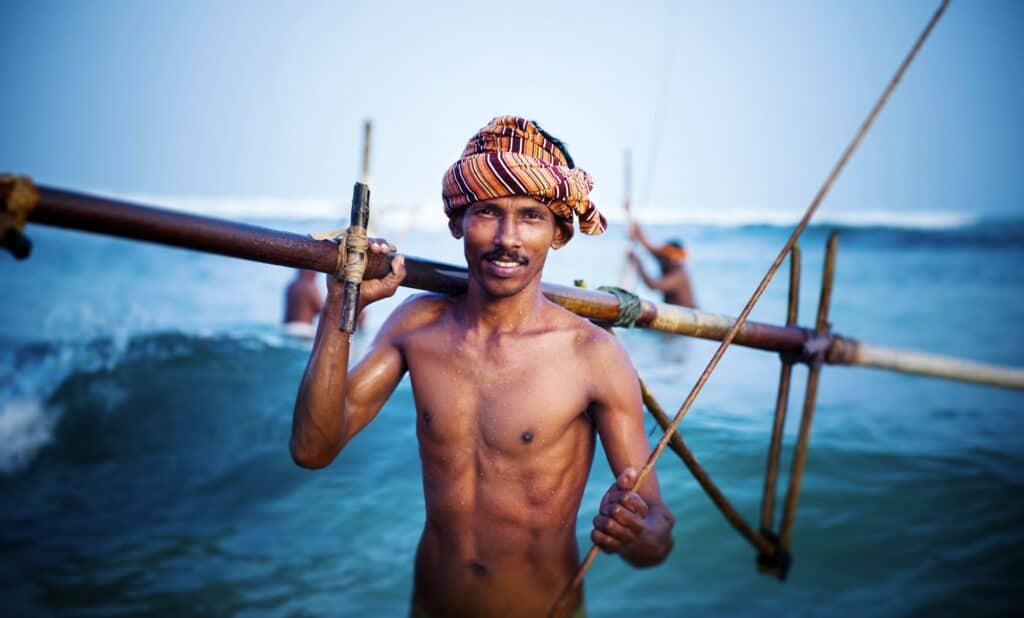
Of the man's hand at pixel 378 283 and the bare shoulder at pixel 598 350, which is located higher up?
the man's hand at pixel 378 283

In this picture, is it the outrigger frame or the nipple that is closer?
the outrigger frame

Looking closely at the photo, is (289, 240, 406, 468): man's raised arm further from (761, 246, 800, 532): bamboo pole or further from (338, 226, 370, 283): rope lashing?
(761, 246, 800, 532): bamboo pole

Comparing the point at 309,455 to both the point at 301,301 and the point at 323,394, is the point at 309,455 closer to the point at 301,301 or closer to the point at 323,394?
the point at 323,394

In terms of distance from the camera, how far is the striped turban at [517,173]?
1.96m

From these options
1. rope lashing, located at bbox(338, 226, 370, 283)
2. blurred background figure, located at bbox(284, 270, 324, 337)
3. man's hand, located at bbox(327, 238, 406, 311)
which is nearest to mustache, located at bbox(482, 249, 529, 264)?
man's hand, located at bbox(327, 238, 406, 311)

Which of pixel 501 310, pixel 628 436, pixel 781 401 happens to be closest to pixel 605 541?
pixel 628 436

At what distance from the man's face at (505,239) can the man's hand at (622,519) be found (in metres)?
0.67

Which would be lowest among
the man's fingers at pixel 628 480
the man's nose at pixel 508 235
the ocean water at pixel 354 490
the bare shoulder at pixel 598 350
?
the ocean water at pixel 354 490

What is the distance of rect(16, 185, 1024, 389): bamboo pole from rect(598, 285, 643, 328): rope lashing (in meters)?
0.02

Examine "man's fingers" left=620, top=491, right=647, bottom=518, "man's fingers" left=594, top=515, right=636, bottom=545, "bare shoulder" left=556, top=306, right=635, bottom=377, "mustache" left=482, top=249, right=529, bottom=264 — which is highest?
"mustache" left=482, top=249, right=529, bottom=264

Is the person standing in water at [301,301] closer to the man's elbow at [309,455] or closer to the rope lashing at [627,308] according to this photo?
the rope lashing at [627,308]

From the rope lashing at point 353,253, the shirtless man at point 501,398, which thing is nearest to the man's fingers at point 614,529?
the shirtless man at point 501,398

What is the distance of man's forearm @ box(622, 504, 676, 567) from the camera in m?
1.85

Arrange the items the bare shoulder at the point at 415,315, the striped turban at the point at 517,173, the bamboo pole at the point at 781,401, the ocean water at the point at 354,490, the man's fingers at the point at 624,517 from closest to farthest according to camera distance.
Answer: the man's fingers at the point at 624,517 < the striped turban at the point at 517,173 < the bare shoulder at the point at 415,315 < the bamboo pole at the point at 781,401 < the ocean water at the point at 354,490
